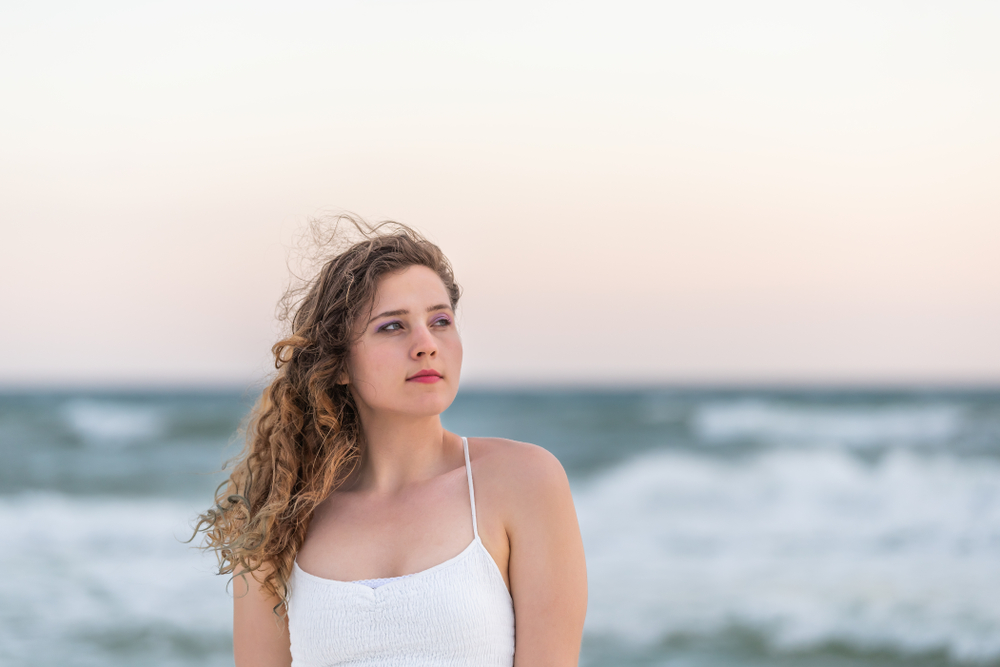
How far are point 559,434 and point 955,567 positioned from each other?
8787 mm

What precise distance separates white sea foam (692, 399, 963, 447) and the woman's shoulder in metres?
14.2

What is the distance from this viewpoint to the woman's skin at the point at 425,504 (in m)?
2.14

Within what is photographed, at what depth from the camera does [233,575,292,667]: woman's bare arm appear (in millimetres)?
2449

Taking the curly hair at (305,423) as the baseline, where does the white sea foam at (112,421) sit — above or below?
below

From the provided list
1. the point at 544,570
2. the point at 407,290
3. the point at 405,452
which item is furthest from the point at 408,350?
the point at 544,570

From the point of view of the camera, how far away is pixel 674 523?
415 inches

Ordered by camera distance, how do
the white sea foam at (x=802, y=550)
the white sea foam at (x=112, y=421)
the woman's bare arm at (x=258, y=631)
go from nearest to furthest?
the woman's bare arm at (x=258, y=631) → the white sea foam at (x=802, y=550) → the white sea foam at (x=112, y=421)

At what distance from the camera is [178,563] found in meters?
8.55

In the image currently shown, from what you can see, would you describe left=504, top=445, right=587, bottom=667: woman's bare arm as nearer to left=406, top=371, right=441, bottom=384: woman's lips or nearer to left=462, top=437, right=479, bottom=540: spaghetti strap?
left=462, top=437, right=479, bottom=540: spaghetti strap

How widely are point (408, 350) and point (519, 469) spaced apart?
439 millimetres

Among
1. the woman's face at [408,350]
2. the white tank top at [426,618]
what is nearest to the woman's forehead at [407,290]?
the woman's face at [408,350]

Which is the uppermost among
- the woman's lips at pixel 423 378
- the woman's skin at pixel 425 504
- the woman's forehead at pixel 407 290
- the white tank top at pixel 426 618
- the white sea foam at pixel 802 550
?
the woman's forehead at pixel 407 290

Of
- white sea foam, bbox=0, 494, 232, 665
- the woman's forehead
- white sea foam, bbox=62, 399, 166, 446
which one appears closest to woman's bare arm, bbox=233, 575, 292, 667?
the woman's forehead

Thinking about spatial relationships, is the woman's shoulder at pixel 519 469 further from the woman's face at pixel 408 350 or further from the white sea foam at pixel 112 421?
the white sea foam at pixel 112 421
